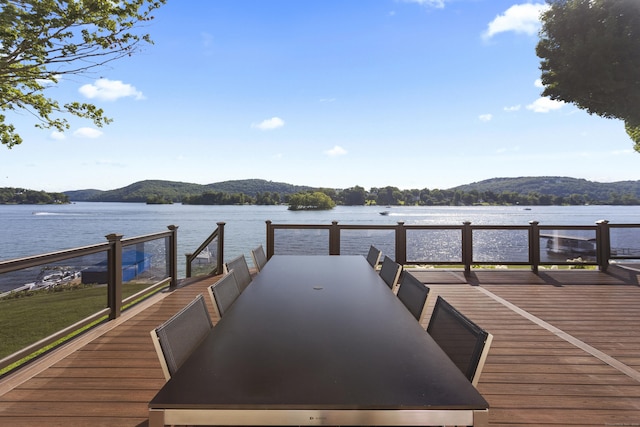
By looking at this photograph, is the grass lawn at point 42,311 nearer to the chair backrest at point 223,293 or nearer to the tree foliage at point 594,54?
the chair backrest at point 223,293

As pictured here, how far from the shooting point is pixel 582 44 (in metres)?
7.44

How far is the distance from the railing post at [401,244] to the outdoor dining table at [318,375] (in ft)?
15.8

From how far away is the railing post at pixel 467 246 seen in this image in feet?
21.9

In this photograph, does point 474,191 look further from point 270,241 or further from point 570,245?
point 270,241

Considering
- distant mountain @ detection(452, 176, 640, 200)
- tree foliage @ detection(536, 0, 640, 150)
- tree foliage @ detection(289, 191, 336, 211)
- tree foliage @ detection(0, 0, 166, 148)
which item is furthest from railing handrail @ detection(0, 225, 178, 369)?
distant mountain @ detection(452, 176, 640, 200)

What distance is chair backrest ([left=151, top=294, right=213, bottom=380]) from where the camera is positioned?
1.21 metres

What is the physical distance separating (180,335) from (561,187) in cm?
5257

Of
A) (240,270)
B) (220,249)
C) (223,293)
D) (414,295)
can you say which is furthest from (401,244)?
(223,293)

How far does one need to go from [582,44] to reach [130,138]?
31.7 metres

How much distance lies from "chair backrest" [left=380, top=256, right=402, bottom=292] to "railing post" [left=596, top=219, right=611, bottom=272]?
6296 mm

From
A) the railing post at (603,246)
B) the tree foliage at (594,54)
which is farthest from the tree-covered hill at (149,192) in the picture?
the railing post at (603,246)

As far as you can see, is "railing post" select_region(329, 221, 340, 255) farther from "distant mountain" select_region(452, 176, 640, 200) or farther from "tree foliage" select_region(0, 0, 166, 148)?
"distant mountain" select_region(452, 176, 640, 200)

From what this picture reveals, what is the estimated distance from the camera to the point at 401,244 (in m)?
6.73

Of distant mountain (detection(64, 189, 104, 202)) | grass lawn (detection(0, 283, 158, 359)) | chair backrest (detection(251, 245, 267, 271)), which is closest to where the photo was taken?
chair backrest (detection(251, 245, 267, 271))
